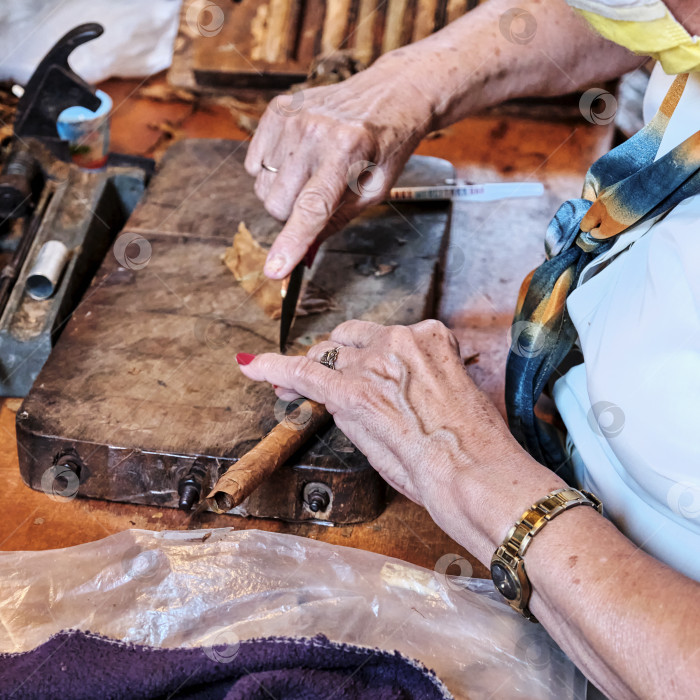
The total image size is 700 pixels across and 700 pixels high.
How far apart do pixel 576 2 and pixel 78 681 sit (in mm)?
765

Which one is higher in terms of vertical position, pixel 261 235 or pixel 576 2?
pixel 576 2

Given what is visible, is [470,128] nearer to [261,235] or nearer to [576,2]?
[261,235]

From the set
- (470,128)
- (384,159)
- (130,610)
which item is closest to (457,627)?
(130,610)

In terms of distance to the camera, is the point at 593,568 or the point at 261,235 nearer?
the point at 593,568

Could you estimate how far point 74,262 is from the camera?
1289 mm

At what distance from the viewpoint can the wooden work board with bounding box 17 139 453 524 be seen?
1.01 m
